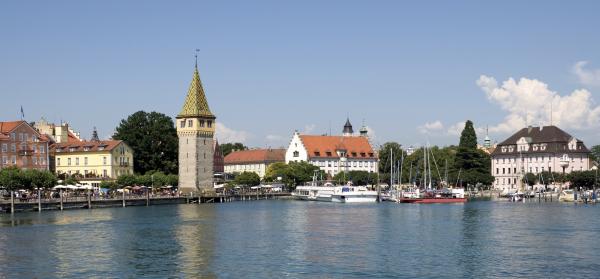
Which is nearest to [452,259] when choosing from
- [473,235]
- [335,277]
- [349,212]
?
[335,277]

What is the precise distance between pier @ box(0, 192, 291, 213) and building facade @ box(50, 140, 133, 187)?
13.7 meters

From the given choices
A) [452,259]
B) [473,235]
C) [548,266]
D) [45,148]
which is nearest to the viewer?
[548,266]

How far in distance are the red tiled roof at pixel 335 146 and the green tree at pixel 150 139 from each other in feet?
126

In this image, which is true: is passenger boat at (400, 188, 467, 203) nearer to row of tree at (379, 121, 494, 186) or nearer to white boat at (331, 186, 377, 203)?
white boat at (331, 186, 377, 203)

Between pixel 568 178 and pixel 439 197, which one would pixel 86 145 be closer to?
pixel 439 197

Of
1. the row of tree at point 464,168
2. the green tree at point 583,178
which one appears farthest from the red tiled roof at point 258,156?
the green tree at point 583,178

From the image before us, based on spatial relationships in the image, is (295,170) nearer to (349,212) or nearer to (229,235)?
(349,212)

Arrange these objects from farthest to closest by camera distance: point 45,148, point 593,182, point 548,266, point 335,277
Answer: point 593,182 < point 45,148 < point 548,266 < point 335,277

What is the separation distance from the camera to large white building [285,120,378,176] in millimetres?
155500

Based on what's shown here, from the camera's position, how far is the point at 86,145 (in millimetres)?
118375

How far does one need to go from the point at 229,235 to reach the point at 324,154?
100 m

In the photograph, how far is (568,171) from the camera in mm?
134750

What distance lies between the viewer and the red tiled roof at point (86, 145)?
115625mm

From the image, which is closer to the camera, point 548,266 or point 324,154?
point 548,266
